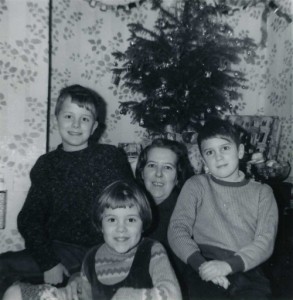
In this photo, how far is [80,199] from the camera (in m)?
1.47

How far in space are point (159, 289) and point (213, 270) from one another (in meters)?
0.20

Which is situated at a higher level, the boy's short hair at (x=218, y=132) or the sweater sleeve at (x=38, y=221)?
the boy's short hair at (x=218, y=132)

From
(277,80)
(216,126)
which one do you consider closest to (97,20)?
(277,80)

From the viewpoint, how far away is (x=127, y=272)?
1.13 m

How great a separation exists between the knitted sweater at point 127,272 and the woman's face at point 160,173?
1.53 ft

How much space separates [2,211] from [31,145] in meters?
0.38

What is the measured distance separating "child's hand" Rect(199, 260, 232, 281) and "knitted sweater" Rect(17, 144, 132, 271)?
0.48 m

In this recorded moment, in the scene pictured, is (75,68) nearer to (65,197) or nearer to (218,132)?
(65,197)

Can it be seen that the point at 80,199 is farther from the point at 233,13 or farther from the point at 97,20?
the point at 233,13

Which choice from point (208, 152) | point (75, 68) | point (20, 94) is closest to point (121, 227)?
point (208, 152)

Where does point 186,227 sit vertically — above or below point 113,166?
below

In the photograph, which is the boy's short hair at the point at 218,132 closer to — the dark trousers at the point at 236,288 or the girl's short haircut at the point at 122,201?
the girl's short haircut at the point at 122,201

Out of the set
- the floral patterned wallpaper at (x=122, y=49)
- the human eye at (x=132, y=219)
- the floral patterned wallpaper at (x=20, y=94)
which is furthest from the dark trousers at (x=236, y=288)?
the floral patterned wallpaper at (x=122, y=49)

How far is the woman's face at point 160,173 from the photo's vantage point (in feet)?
5.30
